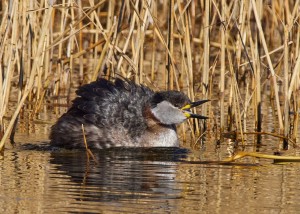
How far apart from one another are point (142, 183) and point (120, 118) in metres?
2.11

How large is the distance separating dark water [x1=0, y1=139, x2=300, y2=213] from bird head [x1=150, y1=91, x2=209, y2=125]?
0.44 metres

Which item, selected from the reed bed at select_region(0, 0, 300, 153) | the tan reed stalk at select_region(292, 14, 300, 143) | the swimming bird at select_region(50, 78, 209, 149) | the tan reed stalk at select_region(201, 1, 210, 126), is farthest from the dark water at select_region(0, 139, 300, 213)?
the tan reed stalk at select_region(292, 14, 300, 143)

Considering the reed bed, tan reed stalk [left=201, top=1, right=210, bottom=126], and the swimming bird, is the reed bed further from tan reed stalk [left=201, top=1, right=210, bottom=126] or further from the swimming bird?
the swimming bird

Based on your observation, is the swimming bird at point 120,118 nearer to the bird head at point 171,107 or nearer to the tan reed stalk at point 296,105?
the bird head at point 171,107

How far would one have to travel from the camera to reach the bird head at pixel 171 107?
28.7 feet

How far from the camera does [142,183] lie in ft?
22.2

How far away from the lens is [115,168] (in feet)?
24.5

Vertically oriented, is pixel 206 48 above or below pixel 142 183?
above

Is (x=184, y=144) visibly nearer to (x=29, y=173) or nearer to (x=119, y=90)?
(x=119, y=90)

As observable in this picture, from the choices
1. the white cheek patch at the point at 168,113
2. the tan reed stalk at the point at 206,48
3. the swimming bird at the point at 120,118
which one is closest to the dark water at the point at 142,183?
the swimming bird at the point at 120,118

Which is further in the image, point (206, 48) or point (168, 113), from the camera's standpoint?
point (168, 113)

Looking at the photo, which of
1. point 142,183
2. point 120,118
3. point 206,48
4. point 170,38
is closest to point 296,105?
point 206,48

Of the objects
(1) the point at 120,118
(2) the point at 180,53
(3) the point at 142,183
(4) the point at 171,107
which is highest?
(2) the point at 180,53

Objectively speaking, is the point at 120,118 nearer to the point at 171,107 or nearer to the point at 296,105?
the point at 171,107
